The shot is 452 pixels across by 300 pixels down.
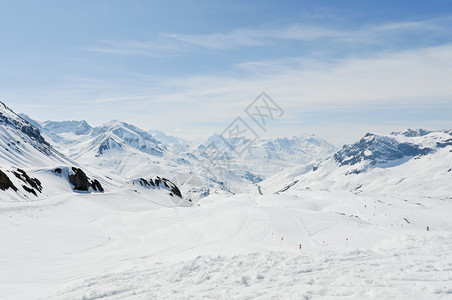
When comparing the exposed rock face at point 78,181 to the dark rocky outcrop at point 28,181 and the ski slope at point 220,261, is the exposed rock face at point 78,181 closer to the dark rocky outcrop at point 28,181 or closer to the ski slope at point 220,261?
the dark rocky outcrop at point 28,181

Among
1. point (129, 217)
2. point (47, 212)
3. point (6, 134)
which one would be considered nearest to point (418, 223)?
point (129, 217)

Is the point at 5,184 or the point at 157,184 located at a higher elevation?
A: the point at 5,184

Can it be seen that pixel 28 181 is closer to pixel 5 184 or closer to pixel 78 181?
pixel 5 184

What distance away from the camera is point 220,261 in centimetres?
1753

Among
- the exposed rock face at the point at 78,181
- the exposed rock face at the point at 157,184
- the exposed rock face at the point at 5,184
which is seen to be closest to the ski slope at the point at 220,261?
the exposed rock face at the point at 5,184

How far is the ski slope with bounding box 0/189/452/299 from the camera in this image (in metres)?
12.9

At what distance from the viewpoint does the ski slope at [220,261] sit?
42.5 feet

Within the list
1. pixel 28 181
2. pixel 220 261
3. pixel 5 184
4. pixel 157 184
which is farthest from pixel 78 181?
pixel 220 261

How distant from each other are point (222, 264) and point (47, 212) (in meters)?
→ 34.7

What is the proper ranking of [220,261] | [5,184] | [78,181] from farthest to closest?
[78,181] → [5,184] → [220,261]

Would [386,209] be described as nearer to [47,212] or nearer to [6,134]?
[47,212]

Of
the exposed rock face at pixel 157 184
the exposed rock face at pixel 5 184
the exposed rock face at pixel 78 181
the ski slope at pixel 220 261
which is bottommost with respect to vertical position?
the exposed rock face at pixel 157 184

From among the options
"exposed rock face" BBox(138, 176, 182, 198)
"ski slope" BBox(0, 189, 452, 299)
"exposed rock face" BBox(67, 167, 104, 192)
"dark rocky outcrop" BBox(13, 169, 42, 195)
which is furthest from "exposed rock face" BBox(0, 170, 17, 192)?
Answer: "exposed rock face" BBox(138, 176, 182, 198)

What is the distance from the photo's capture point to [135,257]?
2192cm
